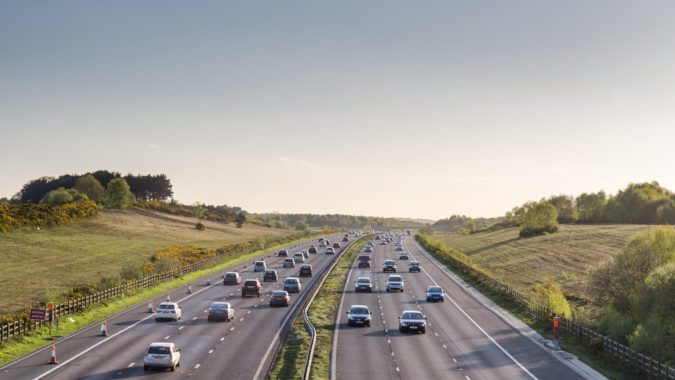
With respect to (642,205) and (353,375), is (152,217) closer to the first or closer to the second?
(642,205)

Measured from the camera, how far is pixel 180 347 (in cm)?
3681

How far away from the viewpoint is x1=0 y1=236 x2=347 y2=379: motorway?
30484 millimetres

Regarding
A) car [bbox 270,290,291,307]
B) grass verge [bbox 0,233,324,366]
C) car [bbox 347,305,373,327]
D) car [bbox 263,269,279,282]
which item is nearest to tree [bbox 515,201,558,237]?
car [bbox 263,269,279,282]

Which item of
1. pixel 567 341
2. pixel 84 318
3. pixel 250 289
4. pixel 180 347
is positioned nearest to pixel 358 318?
pixel 180 347

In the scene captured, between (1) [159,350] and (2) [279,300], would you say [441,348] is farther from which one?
(2) [279,300]

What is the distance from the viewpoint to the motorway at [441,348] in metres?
31.8

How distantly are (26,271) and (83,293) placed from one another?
105 feet

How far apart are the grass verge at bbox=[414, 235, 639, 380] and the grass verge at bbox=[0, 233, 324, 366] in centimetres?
2988

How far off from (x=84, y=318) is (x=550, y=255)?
94679 mm

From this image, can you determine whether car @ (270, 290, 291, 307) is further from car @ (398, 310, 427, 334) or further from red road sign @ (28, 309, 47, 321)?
red road sign @ (28, 309, 47, 321)

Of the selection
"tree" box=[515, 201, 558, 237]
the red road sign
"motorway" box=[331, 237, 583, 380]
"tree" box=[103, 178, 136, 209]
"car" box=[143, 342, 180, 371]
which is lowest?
"motorway" box=[331, 237, 583, 380]

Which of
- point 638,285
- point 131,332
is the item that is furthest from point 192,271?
point 638,285

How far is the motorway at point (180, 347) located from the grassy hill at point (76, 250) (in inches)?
702

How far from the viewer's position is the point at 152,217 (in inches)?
7333
